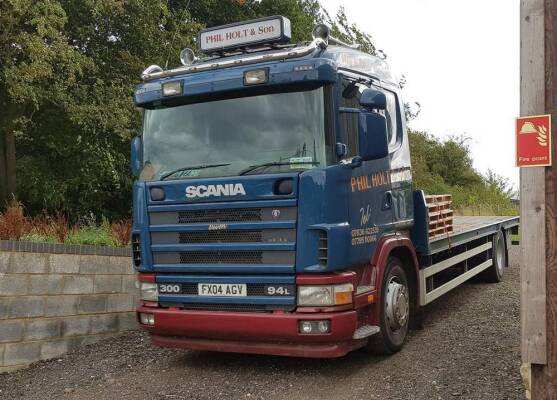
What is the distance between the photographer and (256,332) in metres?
5.34

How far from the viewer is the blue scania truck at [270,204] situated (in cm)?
524

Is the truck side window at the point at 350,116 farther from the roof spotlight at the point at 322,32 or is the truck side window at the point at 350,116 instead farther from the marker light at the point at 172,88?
the marker light at the point at 172,88

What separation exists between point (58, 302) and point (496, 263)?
7.44 meters

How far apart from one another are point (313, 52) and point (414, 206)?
237 centimetres

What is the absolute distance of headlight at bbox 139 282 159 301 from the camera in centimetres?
595

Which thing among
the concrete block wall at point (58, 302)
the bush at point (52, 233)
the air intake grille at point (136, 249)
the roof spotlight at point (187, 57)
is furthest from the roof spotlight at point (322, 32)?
the bush at point (52, 233)

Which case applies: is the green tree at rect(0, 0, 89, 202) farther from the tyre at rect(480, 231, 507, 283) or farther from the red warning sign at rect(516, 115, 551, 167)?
the red warning sign at rect(516, 115, 551, 167)

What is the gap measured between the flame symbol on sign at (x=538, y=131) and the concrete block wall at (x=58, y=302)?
5.12m

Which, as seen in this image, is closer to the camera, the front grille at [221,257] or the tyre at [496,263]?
the front grille at [221,257]

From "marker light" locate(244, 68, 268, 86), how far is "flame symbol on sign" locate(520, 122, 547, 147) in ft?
7.76

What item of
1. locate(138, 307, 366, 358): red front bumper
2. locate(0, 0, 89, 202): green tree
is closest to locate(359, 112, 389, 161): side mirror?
locate(138, 307, 366, 358): red front bumper

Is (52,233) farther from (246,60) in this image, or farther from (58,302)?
(246,60)

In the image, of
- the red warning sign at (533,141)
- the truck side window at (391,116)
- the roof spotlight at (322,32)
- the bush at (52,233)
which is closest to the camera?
the red warning sign at (533,141)

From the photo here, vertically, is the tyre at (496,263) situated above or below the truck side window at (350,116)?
below
